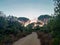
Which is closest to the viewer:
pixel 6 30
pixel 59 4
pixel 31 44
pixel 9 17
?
pixel 59 4

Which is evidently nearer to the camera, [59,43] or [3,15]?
[59,43]

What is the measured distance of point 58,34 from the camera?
56.4 ft

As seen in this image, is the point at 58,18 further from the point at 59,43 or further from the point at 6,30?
the point at 6,30

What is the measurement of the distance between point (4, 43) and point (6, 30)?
772cm

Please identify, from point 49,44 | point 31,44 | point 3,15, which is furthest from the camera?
point 3,15

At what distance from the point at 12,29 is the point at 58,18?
12.7 m

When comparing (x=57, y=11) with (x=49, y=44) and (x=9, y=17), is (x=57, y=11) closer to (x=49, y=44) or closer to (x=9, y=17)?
(x=49, y=44)

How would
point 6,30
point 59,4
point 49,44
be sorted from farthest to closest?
point 6,30 → point 49,44 → point 59,4

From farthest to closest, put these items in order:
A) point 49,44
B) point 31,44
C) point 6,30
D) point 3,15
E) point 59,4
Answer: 1. point 3,15
2. point 6,30
3. point 31,44
4. point 49,44
5. point 59,4

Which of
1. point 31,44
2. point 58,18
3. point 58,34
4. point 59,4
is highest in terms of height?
point 59,4

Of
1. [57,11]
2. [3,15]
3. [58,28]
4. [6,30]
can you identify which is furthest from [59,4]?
[3,15]

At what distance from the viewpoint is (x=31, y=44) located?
21.3 meters

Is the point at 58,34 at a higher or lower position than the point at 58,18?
lower

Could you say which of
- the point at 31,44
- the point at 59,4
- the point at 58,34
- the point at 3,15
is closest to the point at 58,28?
the point at 58,34
